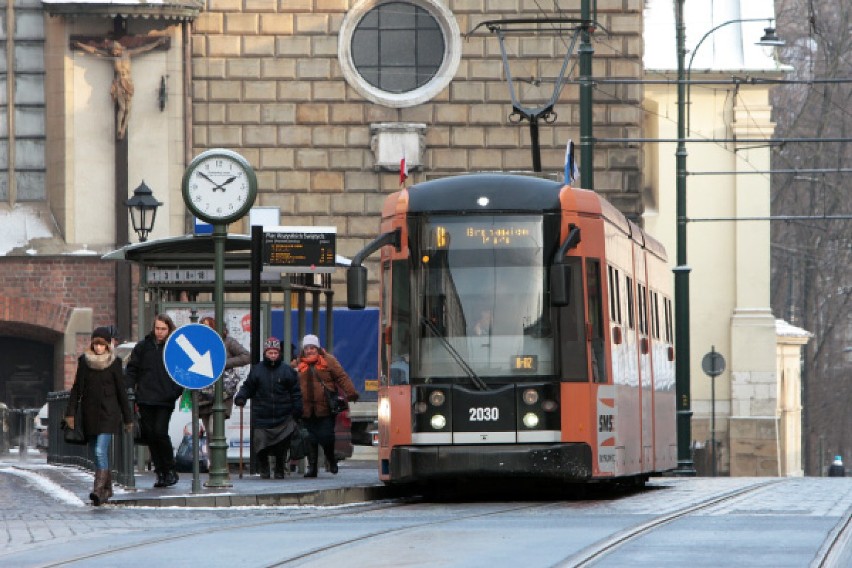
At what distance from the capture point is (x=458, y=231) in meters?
19.6

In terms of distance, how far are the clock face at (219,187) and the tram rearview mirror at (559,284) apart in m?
3.02

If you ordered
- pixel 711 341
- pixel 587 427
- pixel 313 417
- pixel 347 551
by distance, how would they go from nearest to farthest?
1. pixel 347 551
2. pixel 587 427
3. pixel 313 417
4. pixel 711 341

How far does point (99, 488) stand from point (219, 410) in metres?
2.03

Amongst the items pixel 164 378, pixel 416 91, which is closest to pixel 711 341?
pixel 416 91

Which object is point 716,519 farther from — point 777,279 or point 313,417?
point 777,279

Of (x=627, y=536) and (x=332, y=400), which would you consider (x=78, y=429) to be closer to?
(x=332, y=400)

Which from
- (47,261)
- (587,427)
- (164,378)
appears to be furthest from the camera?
(47,261)

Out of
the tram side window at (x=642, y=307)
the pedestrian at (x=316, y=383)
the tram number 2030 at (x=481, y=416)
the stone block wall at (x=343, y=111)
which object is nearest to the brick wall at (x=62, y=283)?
the stone block wall at (x=343, y=111)

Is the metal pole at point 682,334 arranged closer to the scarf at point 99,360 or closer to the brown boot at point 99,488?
the scarf at point 99,360

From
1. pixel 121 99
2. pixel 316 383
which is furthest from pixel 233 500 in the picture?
pixel 121 99

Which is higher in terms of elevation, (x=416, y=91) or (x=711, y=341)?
(x=416, y=91)

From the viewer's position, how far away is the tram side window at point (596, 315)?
19.6 meters

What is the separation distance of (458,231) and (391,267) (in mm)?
686

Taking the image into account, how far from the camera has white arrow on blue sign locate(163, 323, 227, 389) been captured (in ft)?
63.4
